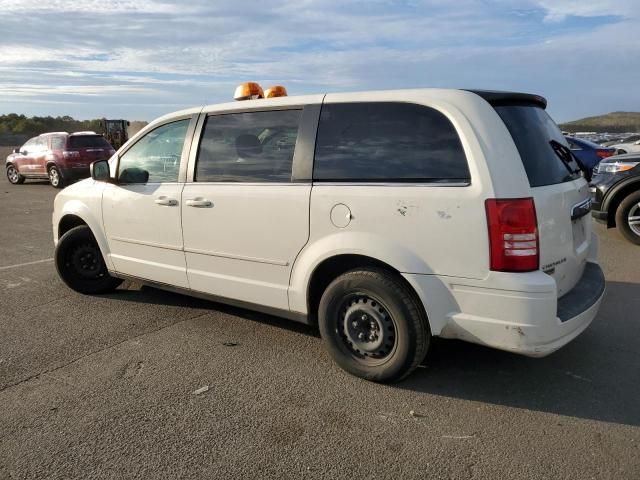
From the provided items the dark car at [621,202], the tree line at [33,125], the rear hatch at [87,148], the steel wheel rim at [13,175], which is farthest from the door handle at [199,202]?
the tree line at [33,125]

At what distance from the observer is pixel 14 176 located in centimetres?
1859

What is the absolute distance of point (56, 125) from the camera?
66625 millimetres

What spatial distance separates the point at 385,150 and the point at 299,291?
1130 millimetres

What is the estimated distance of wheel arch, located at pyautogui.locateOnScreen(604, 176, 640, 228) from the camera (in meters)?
7.46

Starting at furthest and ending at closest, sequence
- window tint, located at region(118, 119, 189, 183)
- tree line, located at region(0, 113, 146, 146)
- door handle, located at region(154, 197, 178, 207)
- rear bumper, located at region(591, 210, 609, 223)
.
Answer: tree line, located at region(0, 113, 146, 146), rear bumper, located at region(591, 210, 609, 223), window tint, located at region(118, 119, 189, 183), door handle, located at region(154, 197, 178, 207)

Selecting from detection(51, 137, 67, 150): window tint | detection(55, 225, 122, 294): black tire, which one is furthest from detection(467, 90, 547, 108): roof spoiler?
detection(51, 137, 67, 150): window tint

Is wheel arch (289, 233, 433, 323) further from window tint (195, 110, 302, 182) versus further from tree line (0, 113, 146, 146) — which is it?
tree line (0, 113, 146, 146)

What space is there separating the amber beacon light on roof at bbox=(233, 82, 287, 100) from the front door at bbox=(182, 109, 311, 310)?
0.37 metres

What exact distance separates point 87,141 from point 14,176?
13.6 feet

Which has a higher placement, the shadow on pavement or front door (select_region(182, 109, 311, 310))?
front door (select_region(182, 109, 311, 310))

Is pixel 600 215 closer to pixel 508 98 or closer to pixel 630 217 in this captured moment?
pixel 630 217

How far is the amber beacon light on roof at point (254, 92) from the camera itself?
453 centimetres

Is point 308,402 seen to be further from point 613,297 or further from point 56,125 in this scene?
point 56,125

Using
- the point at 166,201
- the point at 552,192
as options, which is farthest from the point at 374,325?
the point at 166,201
